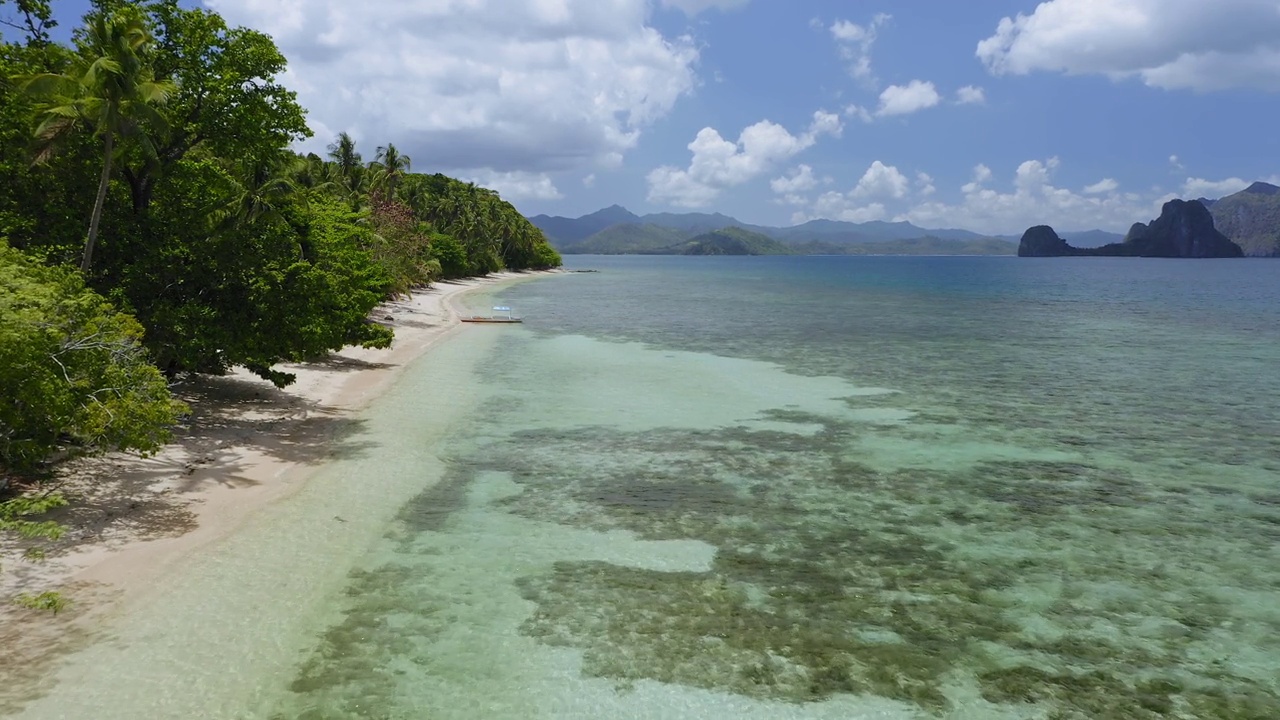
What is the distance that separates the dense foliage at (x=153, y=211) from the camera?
1401cm

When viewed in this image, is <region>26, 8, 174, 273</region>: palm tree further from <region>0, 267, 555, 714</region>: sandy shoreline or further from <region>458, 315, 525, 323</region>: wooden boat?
<region>458, 315, 525, 323</region>: wooden boat

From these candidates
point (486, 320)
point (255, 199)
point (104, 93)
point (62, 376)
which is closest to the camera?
point (62, 376)

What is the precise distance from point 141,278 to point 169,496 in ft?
22.1

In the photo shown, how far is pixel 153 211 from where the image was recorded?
64.6ft

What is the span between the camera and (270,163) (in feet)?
70.4

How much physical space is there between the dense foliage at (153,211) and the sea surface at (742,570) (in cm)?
399

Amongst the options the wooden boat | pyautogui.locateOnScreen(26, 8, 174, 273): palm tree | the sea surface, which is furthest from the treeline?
the wooden boat

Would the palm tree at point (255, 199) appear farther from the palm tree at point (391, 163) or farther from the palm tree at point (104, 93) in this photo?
the palm tree at point (391, 163)

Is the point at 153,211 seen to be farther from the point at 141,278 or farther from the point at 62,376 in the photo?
the point at 62,376

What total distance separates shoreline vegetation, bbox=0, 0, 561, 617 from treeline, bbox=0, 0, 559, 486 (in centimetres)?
5

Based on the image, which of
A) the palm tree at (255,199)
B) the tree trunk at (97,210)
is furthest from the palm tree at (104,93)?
the palm tree at (255,199)

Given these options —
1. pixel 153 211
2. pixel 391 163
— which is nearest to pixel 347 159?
pixel 391 163

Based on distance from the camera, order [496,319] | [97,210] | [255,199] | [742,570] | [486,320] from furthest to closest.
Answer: [496,319]
[486,320]
[255,199]
[97,210]
[742,570]

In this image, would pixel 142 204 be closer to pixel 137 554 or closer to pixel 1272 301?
pixel 137 554
